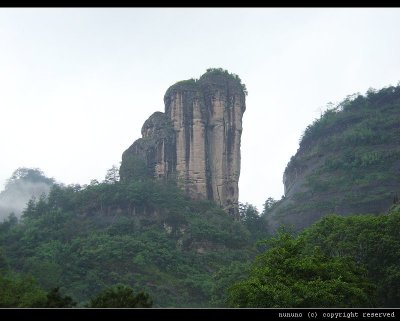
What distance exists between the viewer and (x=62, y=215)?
149 ft

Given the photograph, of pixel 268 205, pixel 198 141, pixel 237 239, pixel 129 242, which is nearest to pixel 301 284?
pixel 129 242

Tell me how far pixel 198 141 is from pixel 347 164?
63.3 ft

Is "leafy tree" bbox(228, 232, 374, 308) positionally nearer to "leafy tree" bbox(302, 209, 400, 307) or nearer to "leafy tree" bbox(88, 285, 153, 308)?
"leafy tree" bbox(302, 209, 400, 307)

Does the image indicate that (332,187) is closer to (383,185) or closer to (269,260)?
(383,185)

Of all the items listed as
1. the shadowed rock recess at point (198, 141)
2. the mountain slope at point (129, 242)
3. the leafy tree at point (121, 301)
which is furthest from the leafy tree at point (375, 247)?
the shadowed rock recess at point (198, 141)

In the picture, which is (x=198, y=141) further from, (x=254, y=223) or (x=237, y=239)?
(x=237, y=239)

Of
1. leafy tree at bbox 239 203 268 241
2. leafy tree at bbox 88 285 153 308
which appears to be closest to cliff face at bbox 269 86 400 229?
leafy tree at bbox 239 203 268 241

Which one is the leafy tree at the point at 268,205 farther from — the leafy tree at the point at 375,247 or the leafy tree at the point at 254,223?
the leafy tree at the point at 375,247

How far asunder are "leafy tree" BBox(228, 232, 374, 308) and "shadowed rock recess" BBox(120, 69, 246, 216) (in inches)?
1420

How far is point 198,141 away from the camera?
56.2 m

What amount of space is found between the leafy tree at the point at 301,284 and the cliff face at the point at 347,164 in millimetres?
30893

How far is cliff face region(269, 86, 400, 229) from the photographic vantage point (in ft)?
167

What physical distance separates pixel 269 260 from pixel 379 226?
308 inches

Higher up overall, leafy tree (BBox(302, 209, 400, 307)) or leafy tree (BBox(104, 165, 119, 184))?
leafy tree (BBox(104, 165, 119, 184))
